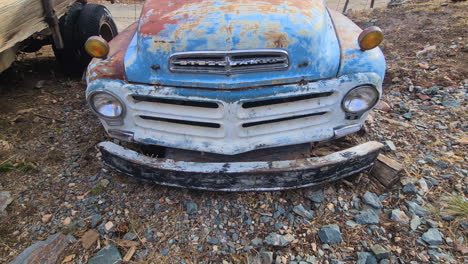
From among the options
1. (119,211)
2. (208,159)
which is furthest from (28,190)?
(208,159)

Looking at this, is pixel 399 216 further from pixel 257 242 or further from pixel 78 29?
pixel 78 29

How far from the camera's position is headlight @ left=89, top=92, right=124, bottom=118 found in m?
2.19

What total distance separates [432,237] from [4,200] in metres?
3.21

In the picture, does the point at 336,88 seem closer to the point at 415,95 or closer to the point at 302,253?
the point at 302,253

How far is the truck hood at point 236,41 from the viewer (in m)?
2.03

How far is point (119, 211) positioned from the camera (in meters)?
2.34

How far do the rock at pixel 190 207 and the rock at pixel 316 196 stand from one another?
877 millimetres

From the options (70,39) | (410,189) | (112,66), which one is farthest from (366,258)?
(70,39)

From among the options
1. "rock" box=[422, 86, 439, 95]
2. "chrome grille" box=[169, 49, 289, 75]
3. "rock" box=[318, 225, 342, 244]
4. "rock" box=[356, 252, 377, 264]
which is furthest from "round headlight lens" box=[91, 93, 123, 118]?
"rock" box=[422, 86, 439, 95]

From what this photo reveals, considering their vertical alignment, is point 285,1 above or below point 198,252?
above

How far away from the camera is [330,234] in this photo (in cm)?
211

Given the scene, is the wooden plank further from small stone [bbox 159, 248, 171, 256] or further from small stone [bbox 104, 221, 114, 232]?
small stone [bbox 159, 248, 171, 256]

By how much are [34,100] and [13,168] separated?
58.0 inches

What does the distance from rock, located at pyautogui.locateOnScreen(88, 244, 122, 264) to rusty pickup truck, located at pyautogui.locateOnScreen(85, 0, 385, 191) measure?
53 cm
